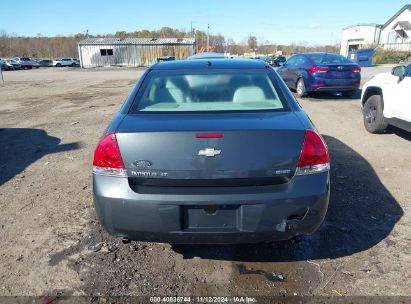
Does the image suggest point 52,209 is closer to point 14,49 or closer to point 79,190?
point 79,190

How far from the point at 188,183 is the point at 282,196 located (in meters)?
0.64

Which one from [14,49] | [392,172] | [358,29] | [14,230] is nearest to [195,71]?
[14,230]

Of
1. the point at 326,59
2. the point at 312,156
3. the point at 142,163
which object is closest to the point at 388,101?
the point at 312,156

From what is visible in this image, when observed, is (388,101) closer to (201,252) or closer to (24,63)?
(201,252)

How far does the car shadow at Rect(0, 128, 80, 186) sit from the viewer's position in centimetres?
520

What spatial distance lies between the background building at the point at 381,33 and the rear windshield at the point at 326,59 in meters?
40.4

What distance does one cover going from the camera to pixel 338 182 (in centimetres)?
436

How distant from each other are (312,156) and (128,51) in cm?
4718

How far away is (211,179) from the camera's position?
2252mm

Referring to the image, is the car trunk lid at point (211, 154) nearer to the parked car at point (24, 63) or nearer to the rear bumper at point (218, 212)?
the rear bumper at point (218, 212)

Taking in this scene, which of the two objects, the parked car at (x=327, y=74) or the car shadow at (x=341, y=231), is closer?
the car shadow at (x=341, y=231)

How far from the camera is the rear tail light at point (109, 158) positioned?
231 cm

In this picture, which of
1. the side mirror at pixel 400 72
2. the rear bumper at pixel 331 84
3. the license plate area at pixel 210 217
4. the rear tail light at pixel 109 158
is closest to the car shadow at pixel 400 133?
the side mirror at pixel 400 72

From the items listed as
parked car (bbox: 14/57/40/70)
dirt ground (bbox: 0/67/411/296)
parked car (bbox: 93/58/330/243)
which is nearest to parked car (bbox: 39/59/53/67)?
parked car (bbox: 14/57/40/70)
